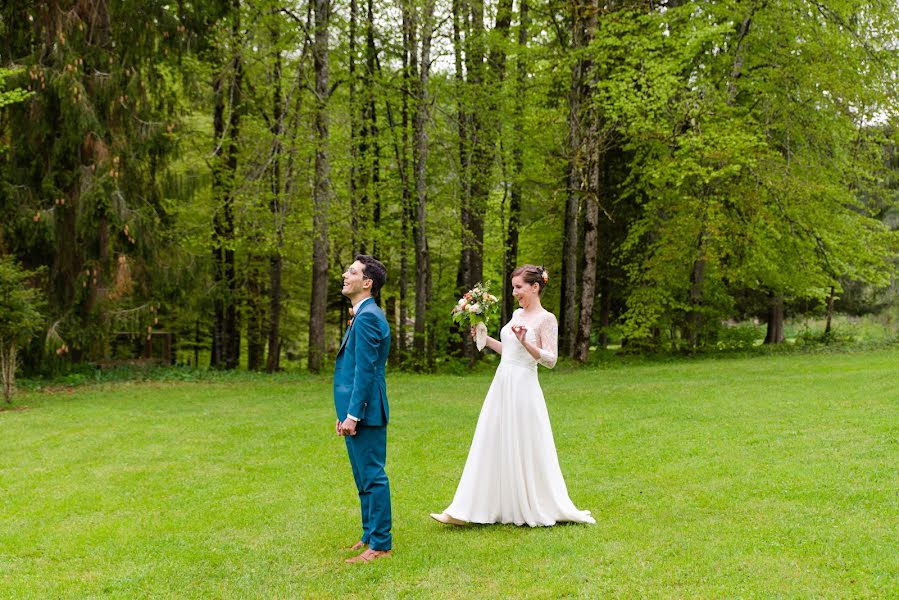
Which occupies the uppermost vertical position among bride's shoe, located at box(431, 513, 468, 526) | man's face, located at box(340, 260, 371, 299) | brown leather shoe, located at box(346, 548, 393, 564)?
man's face, located at box(340, 260, 371, 299)

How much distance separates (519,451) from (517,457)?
0.17ft

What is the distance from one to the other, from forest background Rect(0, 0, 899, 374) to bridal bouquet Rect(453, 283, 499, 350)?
12.3m

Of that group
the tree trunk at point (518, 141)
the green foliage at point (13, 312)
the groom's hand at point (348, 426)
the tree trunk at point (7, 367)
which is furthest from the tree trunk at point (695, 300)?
the groom's hand at point (348, 426)

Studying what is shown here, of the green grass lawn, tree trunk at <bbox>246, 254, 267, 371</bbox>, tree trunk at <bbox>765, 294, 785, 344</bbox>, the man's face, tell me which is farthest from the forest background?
the man's face

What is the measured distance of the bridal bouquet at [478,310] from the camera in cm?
675

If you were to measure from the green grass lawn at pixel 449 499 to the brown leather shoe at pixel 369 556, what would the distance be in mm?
114

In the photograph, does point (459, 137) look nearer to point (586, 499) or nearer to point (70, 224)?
point (70, 224)

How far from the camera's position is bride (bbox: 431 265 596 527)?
21.7ft

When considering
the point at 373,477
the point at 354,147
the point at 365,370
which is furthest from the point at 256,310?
the point at 365,370

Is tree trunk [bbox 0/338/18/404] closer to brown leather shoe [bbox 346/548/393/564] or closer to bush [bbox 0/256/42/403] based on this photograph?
bush [bbox 0/256/42/403]

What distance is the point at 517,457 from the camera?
6.59 meters

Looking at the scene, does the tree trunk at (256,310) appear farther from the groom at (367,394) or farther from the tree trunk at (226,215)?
the groom at (367,394)

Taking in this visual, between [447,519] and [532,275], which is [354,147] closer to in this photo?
[532,275]

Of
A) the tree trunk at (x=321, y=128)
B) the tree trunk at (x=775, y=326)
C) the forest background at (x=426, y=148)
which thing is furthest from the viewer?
the tree trunk at (x=775, y=326)
